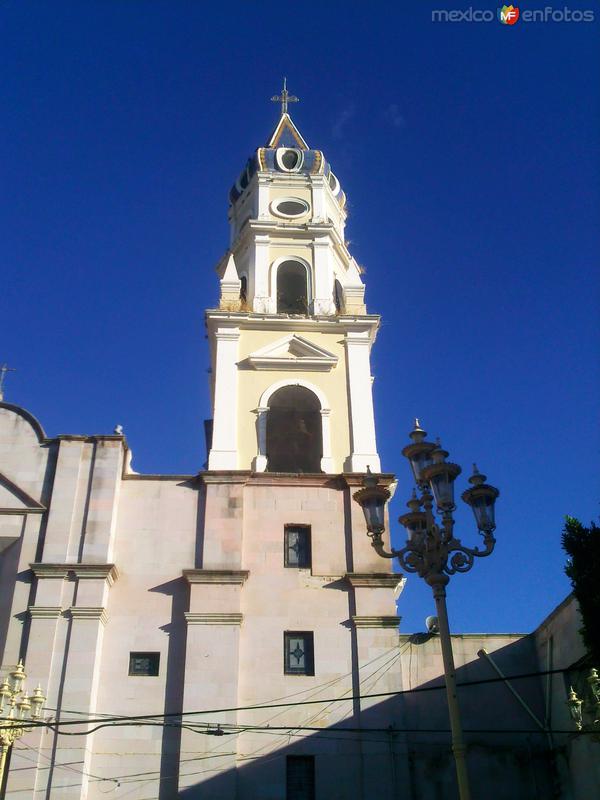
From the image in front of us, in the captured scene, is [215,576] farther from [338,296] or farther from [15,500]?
[338,296]

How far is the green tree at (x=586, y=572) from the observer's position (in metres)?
15.9

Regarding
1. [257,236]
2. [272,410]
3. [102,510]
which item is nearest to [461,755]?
[102,510]

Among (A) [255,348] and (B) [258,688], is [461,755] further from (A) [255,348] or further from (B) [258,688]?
(A) [255,348]

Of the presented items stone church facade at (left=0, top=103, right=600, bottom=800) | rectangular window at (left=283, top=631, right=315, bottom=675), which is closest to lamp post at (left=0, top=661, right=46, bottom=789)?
stone church facade at (left=0, top=103, right=600, bottom=800)

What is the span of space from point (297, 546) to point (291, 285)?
1135 centimetres

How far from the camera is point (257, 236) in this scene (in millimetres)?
29375

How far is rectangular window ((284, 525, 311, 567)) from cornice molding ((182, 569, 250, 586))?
1.31m

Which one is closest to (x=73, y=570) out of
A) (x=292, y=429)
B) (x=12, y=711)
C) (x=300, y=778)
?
(x=12, y=711)

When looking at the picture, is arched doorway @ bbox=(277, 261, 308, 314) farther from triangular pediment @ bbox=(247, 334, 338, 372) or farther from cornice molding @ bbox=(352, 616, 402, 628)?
cornice molding @ bbox=(352, 616, 402, 628)

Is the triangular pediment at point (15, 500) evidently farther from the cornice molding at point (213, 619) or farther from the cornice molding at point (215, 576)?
the cornice molding at point (213, 619)

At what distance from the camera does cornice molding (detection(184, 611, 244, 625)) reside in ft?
64.2

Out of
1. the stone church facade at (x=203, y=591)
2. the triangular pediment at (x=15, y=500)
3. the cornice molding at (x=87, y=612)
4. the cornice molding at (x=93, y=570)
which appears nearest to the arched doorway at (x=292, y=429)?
the stone church facade at (x=203, y=591)

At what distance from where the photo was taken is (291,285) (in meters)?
29.7

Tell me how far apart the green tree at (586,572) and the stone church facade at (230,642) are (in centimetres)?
296
